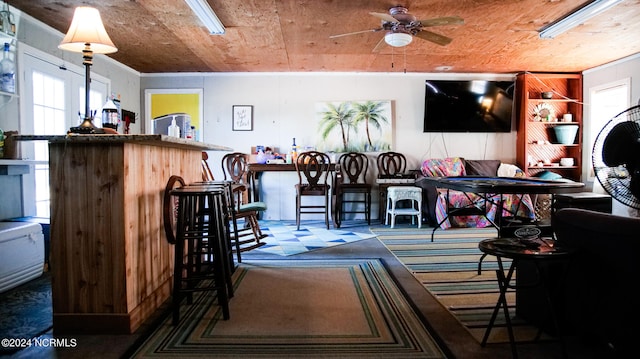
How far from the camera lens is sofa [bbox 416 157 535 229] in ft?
15.4

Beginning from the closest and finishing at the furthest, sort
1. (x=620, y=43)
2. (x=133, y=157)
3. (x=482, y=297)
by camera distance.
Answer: (x=133, y=157)
(x=482, y=297)
(x=620, y=43)

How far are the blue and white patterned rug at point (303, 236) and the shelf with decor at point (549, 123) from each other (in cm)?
306

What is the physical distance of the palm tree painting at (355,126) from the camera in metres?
5.82

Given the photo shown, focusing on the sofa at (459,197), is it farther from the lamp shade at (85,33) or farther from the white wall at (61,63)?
the white wall at (61,63)

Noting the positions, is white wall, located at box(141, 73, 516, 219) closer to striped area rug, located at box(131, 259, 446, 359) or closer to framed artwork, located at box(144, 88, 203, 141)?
framed artwork, located at box(144, 88, 203, 141)

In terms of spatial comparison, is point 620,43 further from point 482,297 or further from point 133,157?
point 133,157

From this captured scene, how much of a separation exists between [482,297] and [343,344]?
1118mm

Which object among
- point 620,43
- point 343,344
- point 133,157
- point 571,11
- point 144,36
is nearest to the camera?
point 343,344

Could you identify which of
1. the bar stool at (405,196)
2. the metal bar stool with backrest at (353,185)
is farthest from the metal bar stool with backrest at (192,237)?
the bar stool at (405,196)

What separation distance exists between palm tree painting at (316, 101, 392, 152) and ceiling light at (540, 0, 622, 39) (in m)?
2.39

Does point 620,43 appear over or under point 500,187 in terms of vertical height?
over

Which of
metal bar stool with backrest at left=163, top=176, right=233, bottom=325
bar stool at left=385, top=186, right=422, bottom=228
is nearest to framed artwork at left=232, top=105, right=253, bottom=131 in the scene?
bar stool at left=385, top=186, right=422, bottom=228

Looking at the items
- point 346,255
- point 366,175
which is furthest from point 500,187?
point 366,175

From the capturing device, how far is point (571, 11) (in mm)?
3457
